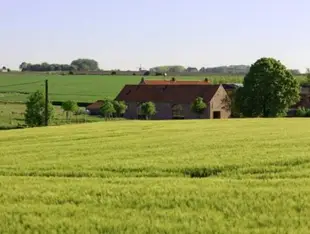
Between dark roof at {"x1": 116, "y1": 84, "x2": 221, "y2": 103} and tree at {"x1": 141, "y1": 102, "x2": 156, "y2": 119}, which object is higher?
dark roof at {"x1": 116, "y1": 84, "x2": 221, "y2": 103}

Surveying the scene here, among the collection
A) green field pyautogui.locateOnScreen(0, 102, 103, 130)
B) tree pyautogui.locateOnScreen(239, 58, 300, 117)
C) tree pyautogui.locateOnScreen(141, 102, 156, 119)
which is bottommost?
green field pyautogui.locateOnScreen(0, 102, 103, 130)

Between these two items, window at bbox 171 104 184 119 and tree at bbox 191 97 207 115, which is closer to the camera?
tree at bbox 191 97 207 115

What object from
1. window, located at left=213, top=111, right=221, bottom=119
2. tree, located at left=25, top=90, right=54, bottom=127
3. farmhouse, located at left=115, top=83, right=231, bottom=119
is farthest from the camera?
farmhouse, located at left=115, top=83, right=231, bottom=119

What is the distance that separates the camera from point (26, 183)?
1512 cm

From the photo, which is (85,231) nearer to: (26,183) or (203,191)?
(203,191)

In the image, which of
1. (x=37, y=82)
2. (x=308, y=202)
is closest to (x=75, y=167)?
(x=308, y=202)

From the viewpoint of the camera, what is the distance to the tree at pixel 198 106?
87812 mm

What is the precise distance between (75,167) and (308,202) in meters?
Result: 9.16

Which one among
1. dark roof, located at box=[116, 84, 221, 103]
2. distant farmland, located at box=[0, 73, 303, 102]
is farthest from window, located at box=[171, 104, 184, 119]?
distant farmland, located at box=[0, 73, 303, 102]

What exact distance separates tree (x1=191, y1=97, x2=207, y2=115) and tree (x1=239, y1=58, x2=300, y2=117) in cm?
1134

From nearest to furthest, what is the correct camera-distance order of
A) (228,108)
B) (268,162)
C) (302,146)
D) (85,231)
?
(85,231), (268,162), (302,146), (228,108)

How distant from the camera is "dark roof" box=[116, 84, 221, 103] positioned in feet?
310

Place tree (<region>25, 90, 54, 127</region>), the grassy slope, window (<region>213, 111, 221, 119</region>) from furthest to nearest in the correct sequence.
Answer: window (<region>213, 111, 221, 119</region>)
the grassy slope
tree (<region>25, 90, 54, 127</region>)

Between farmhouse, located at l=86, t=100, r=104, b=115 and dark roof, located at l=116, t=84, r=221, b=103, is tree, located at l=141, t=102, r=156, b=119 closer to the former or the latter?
dark roof, located at l=116, t=84, r=221, b=103
